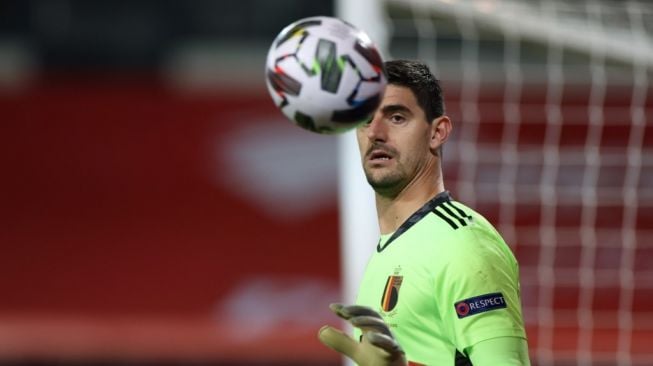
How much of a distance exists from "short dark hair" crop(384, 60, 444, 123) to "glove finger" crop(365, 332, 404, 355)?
0.89 m

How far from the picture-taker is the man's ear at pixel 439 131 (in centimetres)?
369

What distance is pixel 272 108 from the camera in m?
12.6

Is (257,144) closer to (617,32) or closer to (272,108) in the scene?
(272,108)

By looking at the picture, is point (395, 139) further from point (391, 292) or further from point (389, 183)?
point (391, 292)

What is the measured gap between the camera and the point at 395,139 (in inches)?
143

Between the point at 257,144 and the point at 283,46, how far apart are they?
9.12 meters

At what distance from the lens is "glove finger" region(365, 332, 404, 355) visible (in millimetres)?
2982

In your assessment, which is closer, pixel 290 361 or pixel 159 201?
pixel 290 361

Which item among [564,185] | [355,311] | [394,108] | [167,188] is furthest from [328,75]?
[167,188]

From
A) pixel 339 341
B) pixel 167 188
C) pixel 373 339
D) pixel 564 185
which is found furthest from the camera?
pixel 167 188

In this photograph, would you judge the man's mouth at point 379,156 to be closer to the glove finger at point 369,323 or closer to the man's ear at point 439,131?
the man's ear at point 439,131

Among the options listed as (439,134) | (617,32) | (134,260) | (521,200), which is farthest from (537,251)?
(439,134)

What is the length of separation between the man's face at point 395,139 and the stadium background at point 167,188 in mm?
7643

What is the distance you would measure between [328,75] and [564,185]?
7.36 meters
